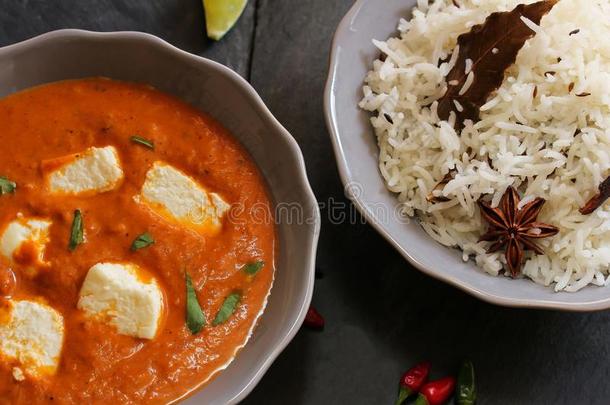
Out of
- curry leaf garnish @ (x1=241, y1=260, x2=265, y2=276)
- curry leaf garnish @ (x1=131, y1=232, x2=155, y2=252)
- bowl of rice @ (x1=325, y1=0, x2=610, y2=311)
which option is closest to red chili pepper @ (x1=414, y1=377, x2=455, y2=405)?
bowl of rice @ (x1=325, y1=0, x2=610, y2=311)

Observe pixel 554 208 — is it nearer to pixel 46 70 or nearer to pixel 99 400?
pixel 99 400

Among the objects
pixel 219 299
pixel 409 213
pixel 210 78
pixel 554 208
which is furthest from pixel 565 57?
pixel 219 299

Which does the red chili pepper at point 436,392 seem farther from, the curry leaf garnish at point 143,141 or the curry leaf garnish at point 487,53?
the curry leaf garnish at point 143,141

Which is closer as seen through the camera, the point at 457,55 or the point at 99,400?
the point at 99,400

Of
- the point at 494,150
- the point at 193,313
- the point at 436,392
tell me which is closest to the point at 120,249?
the point at 193,313

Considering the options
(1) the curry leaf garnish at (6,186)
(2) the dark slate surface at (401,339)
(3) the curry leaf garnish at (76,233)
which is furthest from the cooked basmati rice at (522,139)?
(1) the curry leaf garnish at (6,186)
